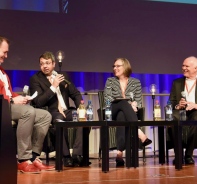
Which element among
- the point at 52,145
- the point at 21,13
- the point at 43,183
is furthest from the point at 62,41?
the point at 43,183

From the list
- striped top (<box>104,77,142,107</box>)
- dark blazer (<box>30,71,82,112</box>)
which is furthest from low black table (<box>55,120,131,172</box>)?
striped top (<box>104,77,142,107</box>)

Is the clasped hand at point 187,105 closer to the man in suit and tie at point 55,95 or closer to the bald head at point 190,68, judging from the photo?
the bald head at point 190,68

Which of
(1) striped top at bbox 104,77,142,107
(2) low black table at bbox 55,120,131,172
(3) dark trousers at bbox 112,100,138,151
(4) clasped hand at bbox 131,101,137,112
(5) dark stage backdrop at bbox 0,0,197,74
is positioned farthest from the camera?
(5) dark stage backdrop at bbox 0,0,197,74

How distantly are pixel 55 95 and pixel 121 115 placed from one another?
2.32 ft

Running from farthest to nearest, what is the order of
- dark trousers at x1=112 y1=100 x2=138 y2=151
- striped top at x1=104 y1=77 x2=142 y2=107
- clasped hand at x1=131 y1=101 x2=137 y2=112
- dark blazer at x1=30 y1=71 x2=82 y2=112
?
striped top at x1=104 y1=77 x2=142 y2=107 → clasped hand at x1=131 y1=101 x2=137 y2=112 → dark blazer at x1=30 y1=71 x2=82 y2=112 → dark trousers at x1=112 y1=100 x2=138 y2=151

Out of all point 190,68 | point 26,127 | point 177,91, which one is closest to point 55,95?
point 26,127

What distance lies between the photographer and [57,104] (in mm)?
4016

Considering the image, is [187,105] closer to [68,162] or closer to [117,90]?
[117,90]

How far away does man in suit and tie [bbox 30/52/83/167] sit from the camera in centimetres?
376

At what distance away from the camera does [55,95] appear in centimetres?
403

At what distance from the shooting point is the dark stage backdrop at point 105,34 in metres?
4.99

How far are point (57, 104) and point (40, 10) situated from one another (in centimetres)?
158

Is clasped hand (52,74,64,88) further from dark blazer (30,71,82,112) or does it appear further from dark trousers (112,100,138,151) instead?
dark trousers (112,100,138,151)

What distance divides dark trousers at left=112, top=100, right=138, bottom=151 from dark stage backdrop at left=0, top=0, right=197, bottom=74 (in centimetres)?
146
